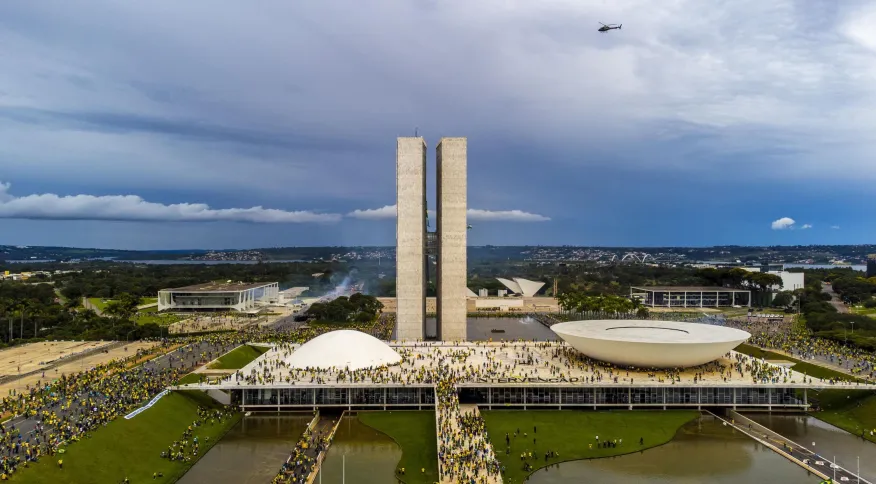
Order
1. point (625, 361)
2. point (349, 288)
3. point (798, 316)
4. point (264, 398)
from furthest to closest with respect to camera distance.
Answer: point (349, 288) → point (798, 316) → point (625, 361) → point (264, 398)

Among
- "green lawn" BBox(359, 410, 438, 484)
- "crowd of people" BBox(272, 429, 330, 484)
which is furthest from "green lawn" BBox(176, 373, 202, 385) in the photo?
"green lawn" BBox(359, 410, 438, 484)

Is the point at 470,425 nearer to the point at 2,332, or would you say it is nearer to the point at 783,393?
the point at 783,393

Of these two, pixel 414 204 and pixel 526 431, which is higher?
pixel 414 204

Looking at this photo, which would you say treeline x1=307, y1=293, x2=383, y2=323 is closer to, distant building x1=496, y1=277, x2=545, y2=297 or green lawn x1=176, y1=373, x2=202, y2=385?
green lawn x1=176, y1=373, x2=202, y2=385

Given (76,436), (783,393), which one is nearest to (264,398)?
(76,436)

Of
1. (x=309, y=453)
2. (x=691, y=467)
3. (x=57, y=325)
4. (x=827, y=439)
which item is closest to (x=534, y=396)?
(x=691, y=467)

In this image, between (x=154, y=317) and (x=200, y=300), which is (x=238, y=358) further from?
(x=200, y=300)
